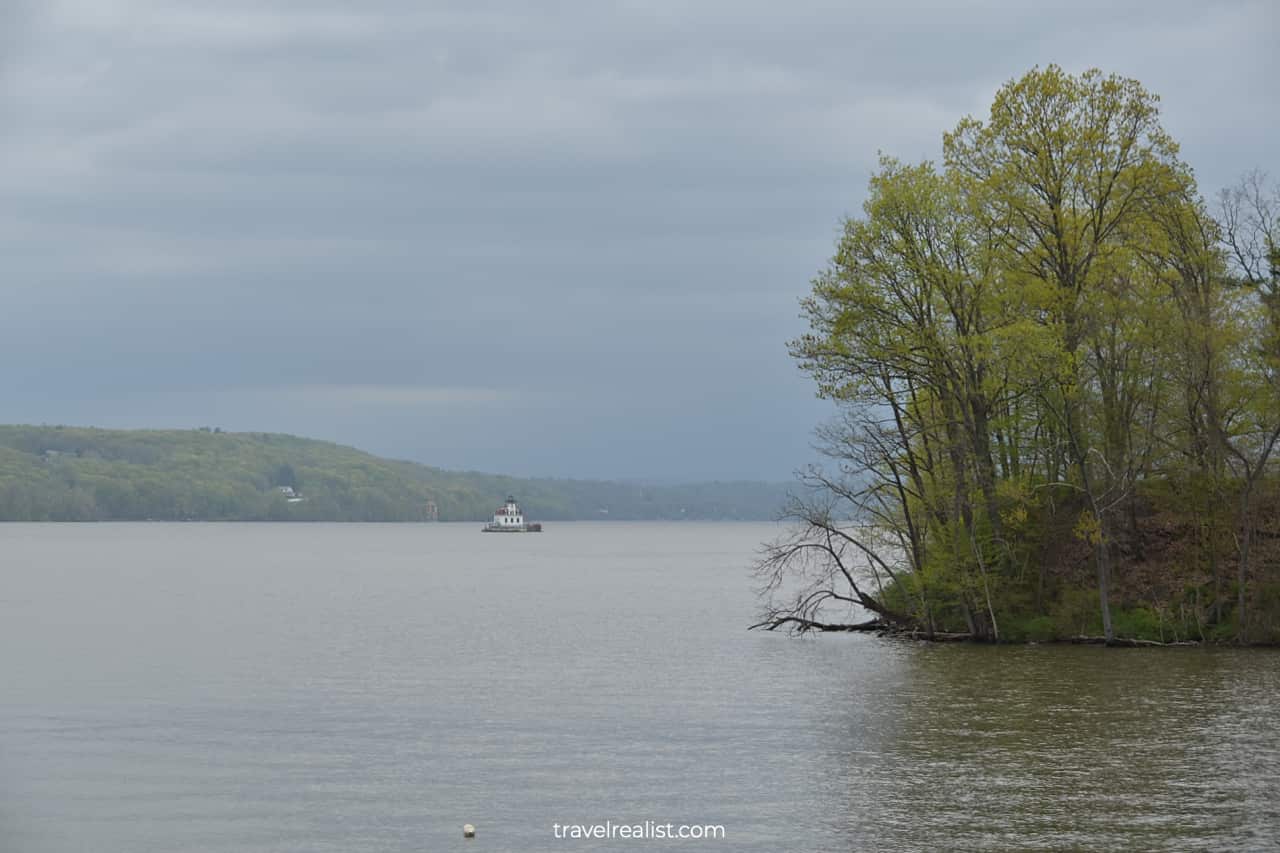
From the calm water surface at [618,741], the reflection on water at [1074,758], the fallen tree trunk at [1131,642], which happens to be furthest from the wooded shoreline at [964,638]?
the reflection on water at [1074,758]

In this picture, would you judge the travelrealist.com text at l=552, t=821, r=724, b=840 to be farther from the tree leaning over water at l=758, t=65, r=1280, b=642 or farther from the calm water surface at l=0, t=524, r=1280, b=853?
the tree leaning over water at l=758, t=65, r=1280, b=642

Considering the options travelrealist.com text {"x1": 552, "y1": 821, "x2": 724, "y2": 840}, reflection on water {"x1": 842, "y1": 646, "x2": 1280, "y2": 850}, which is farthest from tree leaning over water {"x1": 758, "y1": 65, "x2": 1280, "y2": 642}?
travelrealist.com text {"x1": 552, "y1": 821, "x2": 724, "y2": 840}

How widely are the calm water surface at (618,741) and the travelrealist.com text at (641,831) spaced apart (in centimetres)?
29

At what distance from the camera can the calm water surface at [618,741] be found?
2248 cm

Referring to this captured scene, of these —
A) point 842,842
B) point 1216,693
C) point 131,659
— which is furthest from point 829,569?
point 842,842

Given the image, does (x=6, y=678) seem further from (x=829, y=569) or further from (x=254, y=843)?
(x=829, y=569)

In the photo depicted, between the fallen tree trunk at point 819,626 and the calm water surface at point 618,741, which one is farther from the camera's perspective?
the fallen tree trunk at point 819,626

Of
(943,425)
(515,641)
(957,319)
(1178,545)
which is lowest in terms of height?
(515,641)

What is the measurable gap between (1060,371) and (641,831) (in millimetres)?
30860

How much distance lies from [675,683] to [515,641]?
17.2m

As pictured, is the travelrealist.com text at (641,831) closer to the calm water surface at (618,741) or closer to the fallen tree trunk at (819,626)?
the calm water surface at (618,741)

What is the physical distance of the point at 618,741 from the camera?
101 ft

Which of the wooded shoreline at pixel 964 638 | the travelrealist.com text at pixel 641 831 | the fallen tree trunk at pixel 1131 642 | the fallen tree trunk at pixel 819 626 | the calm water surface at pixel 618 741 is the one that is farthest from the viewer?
the fallen tree trunk at pixel 819 626

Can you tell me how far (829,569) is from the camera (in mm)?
55000
